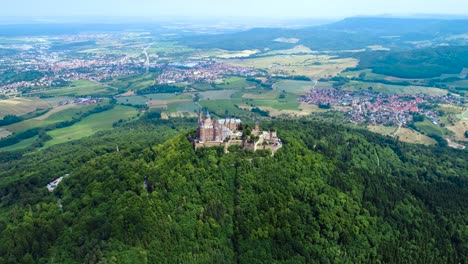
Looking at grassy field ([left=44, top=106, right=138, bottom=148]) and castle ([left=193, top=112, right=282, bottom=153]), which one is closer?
castle ([left=193, top=112, right=282, bottom=153])

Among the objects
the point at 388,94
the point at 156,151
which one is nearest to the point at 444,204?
the point at 156,151

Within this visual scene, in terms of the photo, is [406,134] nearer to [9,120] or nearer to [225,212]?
[225,212]

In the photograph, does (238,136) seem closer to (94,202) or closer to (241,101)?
(94,202)

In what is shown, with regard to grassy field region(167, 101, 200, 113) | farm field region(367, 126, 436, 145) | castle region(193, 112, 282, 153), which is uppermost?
castle region(193, 112, 282, 153)

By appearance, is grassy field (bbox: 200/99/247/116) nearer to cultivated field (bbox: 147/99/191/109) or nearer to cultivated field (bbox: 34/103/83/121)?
cultivated field (bbox: 147/99/191/109)

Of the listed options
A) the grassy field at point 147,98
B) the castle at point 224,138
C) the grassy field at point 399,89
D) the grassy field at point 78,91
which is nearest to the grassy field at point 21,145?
the grassy field at point 147,98

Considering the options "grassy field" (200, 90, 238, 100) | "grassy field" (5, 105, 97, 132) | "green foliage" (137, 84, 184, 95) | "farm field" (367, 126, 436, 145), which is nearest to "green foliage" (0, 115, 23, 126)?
"grassy field" (5, 105, 97, 132)

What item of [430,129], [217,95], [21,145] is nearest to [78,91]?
[217,95]

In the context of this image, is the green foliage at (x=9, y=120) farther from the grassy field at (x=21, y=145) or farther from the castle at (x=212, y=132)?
the castle at (x=212, y=132)
